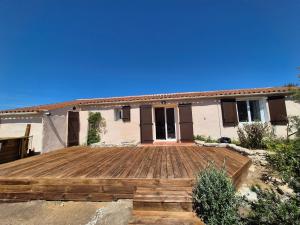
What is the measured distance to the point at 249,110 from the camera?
30.8ft

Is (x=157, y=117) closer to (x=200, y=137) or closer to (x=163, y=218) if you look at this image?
(x=200, y=137)

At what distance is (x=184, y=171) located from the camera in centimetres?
405

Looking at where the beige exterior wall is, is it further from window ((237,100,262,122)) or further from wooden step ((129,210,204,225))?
wooden step ((129,210,204,225))

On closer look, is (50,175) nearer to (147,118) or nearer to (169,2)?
(147,118)

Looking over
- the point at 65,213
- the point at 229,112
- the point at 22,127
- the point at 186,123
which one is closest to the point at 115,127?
the point at 186,123

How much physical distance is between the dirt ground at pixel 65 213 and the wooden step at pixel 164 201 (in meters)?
0.32

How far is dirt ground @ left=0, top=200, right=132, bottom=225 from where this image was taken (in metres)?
2.74

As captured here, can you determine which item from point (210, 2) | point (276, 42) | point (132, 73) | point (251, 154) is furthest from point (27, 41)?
point (276, 42)

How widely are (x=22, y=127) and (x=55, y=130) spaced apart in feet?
5.15

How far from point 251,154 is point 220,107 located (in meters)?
4.04

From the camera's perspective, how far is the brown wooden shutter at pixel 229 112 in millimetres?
9164

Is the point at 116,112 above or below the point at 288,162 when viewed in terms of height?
above

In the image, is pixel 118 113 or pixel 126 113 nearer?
pixel 126 113

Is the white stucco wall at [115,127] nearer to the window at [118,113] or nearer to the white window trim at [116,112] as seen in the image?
the white window trim at [116,112]
